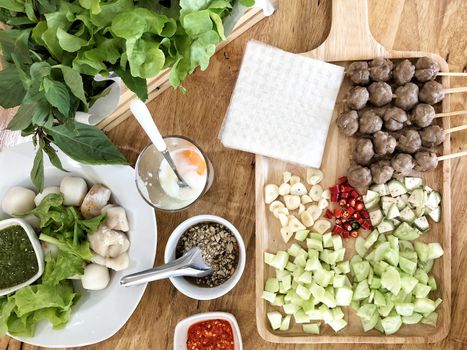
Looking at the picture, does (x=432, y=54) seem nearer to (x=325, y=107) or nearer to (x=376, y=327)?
(x=325, y=107)

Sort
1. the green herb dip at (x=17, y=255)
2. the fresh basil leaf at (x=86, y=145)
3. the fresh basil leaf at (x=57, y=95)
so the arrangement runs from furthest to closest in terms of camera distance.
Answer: the green herb dip at (x=17, y=255) → the fresh basil leaf at (x=86, y=145) → the fresh basil leaf at (x=57, y=95)

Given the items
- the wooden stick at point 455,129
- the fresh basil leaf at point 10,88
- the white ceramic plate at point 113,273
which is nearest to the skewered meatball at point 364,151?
the wooden stick at point 455,129

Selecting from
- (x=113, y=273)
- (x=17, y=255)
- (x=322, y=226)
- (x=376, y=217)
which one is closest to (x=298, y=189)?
(x=322, y=226)

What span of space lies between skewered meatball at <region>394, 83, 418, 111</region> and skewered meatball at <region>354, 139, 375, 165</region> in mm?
147

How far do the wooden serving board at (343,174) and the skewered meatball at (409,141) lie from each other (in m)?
0.09

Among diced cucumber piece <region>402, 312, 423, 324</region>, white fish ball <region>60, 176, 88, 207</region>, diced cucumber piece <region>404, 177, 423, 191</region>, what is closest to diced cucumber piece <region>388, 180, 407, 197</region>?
diced cucumber piece <region>404, 177, 423, 191</region>

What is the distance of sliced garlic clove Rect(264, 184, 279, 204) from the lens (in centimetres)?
193

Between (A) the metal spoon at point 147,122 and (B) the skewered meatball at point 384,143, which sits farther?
(B) the skewered meatball at point 384,143

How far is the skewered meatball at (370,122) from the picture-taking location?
1851 millimetres

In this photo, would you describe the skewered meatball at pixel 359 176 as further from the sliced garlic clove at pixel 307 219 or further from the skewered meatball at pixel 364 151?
the sliced garlic clove at pixel 307 219

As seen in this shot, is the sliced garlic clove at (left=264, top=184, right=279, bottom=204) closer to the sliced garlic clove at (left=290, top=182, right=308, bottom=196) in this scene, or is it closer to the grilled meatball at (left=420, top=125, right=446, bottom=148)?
the sliced garlic clove at (left=290, top=182, right=308, bottom=196)

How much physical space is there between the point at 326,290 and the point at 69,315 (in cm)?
78

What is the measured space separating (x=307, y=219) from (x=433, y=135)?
45cm

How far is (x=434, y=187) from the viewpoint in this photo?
1.90 metres
